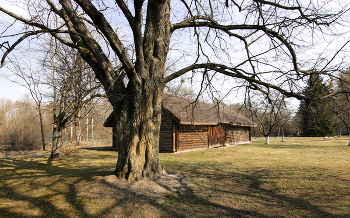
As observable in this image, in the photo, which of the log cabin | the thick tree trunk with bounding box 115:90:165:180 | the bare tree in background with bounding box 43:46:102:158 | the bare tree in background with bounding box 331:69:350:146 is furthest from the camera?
the log cabin

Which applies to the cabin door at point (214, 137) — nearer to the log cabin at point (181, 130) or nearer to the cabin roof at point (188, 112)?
the log cabin at point (181, 130)

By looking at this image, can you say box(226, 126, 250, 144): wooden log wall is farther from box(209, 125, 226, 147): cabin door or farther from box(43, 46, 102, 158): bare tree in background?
box(43, 46, 102, 158): bare tree in background

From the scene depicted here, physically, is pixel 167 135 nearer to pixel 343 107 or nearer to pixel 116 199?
pixel 116 199

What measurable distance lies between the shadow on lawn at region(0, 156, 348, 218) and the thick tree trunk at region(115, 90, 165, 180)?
0.46 meters

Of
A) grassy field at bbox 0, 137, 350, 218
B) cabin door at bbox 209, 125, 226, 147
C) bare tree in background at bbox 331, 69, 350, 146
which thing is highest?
bare tree in background at bbox 331, 69, 350, 146

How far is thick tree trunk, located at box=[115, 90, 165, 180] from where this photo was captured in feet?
18.9

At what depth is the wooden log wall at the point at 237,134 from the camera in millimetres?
23781

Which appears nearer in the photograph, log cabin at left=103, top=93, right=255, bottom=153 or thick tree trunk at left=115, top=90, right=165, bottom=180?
thick tree trunk at left=115, top=90, right=165, bottom=180

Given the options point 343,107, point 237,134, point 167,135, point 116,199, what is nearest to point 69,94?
point 167,135

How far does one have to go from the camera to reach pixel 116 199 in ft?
15.9

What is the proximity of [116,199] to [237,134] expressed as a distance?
74.6 ft

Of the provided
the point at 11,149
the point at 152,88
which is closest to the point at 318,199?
the point at 152,88

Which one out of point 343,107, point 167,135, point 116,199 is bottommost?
point 116,199

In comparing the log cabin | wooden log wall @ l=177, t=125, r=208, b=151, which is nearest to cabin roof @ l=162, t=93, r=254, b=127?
the log cabin
